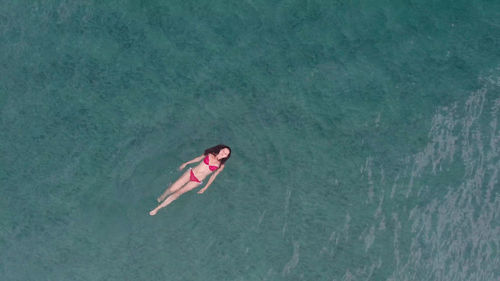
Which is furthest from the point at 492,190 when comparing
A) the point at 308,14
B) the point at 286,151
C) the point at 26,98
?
the point at 26,98

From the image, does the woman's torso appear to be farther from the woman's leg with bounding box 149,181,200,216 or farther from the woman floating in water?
the woman's leg with bounding box 149,181,200,216

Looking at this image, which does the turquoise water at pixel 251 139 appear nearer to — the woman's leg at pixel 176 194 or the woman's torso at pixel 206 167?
the woman's leg at pixel 176 194

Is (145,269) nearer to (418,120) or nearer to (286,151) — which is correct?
(286,151)

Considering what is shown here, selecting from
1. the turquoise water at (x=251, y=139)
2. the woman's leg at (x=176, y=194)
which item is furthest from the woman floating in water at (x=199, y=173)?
the turquoise water at (x=251, y=139)

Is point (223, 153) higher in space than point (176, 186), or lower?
higher

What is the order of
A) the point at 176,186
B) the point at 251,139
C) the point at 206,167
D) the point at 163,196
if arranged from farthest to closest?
the point at 251,139, the point at 163,196, the point at 176,186, the point at 206,167

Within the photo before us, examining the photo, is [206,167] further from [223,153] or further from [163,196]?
[163,196]

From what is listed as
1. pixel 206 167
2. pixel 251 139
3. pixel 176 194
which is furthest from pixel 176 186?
pixel 251 139

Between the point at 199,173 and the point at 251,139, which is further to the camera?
the point at 251,139
